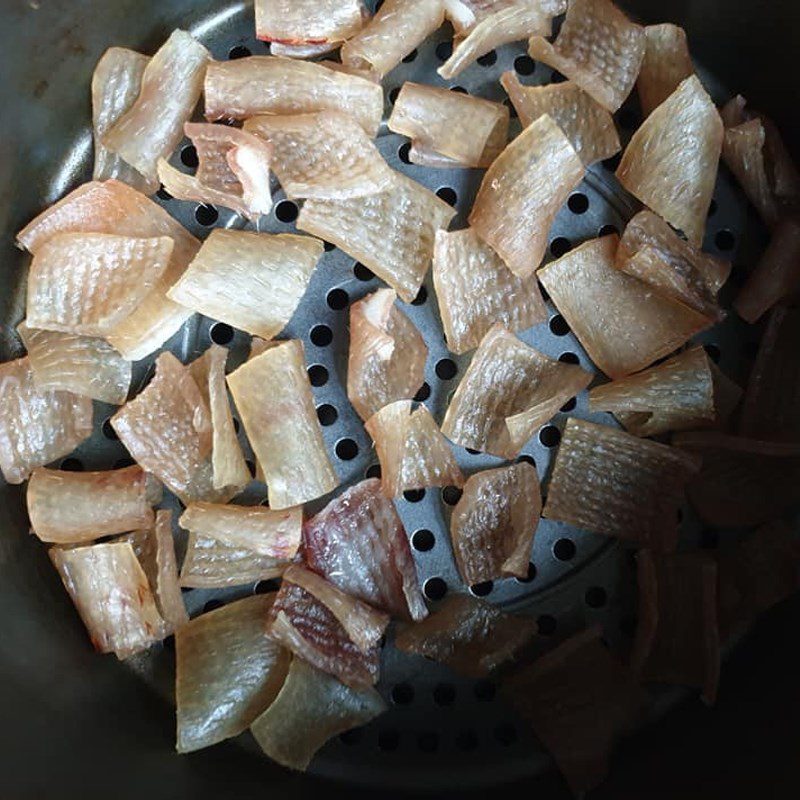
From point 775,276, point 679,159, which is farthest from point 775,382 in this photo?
point 679,159

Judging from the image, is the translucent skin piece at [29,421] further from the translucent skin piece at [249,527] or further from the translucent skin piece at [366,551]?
the translucent skin piece at [366,551]

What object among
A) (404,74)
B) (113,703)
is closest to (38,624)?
(113,703)

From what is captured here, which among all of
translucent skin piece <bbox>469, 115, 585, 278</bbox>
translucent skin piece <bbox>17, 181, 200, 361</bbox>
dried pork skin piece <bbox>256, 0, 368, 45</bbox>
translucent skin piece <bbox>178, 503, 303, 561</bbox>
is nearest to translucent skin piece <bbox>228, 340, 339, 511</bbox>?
translucent skin piece <bbox>178, 503, 303, 561</bbox>

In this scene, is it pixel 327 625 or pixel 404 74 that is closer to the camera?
pixel 327 625

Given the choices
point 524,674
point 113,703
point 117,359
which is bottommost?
point 113,703

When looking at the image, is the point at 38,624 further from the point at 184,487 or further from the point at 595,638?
the point at 595,638
